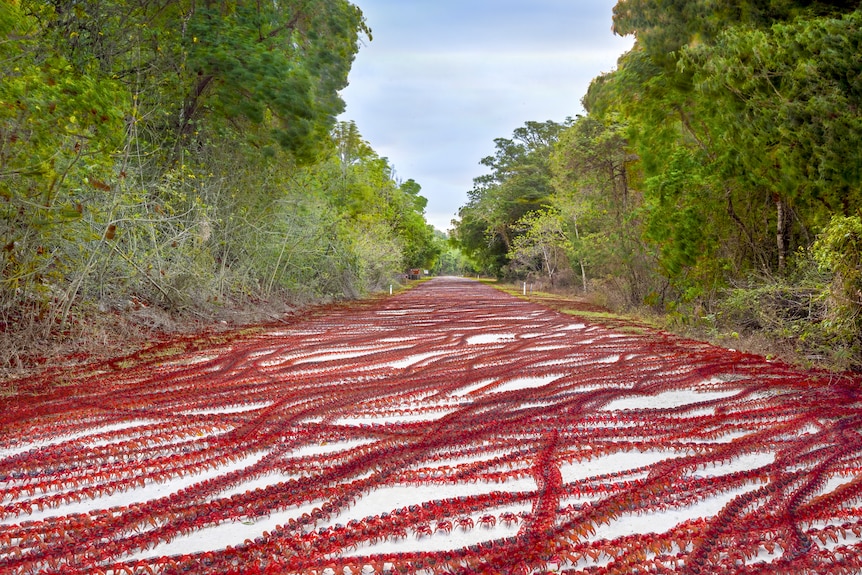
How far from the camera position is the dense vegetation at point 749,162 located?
4.62 metres

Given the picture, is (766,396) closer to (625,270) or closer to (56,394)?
(56,394)

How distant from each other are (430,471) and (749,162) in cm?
527

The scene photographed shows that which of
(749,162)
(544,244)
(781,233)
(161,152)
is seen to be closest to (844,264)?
(749,162)

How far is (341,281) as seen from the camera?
17.9 metres

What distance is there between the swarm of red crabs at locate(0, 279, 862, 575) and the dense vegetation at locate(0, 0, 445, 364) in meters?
1.61

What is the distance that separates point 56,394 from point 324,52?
873cm

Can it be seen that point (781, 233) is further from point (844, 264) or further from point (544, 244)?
point (544, 244)

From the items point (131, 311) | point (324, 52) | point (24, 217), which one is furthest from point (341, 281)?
point (24, 217)

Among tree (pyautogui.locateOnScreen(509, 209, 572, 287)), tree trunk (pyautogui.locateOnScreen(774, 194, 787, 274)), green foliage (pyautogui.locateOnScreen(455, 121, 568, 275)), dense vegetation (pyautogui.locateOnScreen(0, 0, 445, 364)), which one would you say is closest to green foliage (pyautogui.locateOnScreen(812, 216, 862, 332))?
tree trunk (pyautogui.locateOnScreen(774, 194, 787, 274))

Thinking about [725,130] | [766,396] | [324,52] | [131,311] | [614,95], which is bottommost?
[766,396]

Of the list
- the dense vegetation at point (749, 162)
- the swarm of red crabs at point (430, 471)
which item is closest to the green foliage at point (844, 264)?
the dense vegetation at point (749, 162)

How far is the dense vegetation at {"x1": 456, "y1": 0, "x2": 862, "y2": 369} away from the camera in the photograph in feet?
15.2

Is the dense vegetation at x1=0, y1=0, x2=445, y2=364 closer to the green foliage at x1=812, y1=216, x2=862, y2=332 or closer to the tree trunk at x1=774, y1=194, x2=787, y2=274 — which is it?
the green foliage at x1=812, y1=216, x2=862, y2=332

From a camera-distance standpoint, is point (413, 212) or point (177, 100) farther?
point (413, 212)
